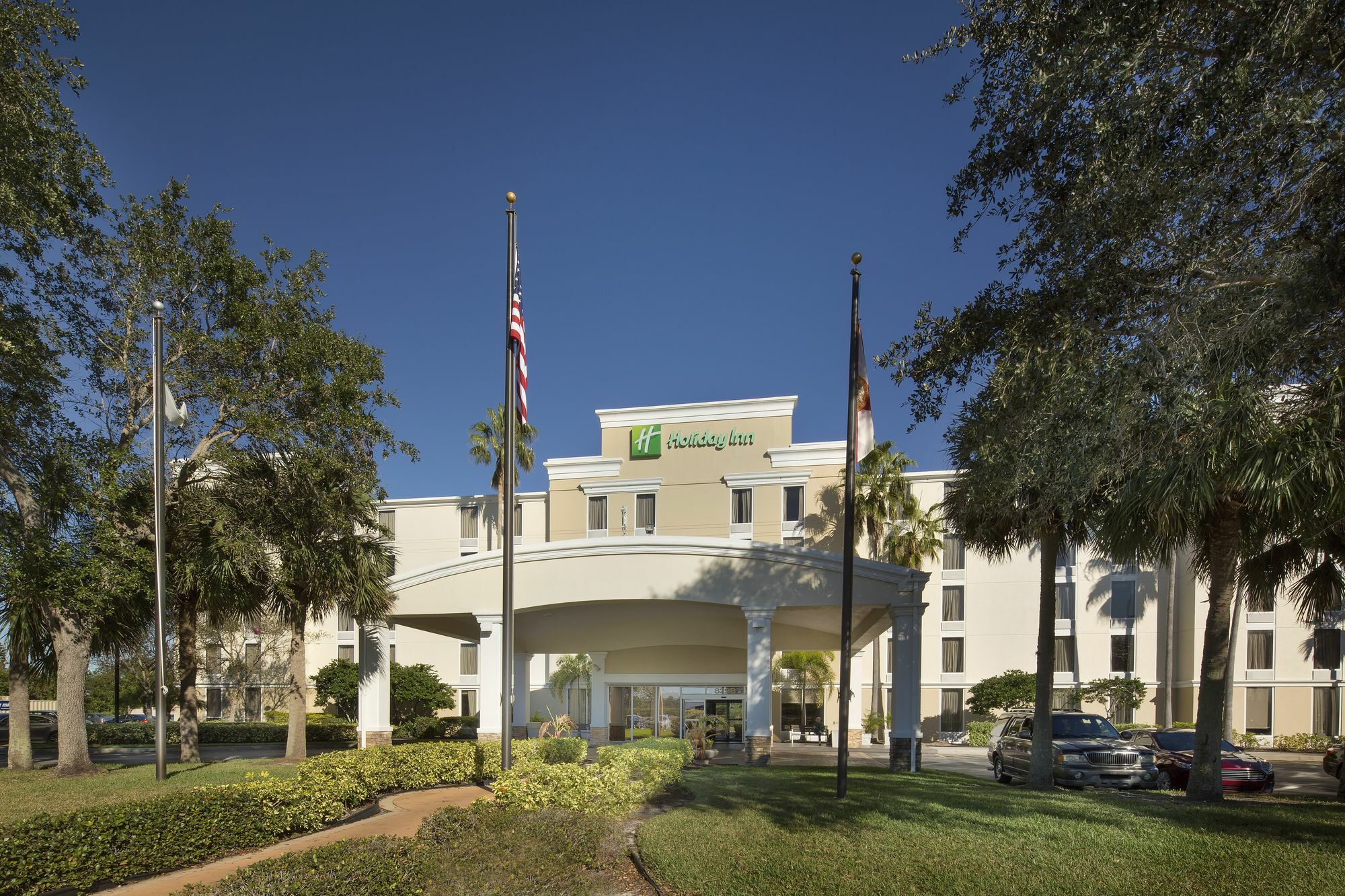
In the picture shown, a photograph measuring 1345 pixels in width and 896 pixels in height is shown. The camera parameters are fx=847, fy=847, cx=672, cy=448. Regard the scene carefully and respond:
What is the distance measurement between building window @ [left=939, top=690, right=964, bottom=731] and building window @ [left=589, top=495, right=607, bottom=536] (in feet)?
61.7

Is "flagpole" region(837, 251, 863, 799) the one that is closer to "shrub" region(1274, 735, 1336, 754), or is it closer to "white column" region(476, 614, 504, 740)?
"white column" region(476, 614, 504, 740)

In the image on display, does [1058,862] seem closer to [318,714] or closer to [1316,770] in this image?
[1316,770]

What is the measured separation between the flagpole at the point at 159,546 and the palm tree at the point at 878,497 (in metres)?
28.7

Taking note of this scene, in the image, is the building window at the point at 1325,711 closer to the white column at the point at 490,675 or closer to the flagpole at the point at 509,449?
the white column at the point at 490,675

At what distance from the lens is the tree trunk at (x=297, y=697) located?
21750 mm

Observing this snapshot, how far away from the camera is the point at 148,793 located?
1419 centimetres

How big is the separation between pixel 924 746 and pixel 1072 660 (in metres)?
8.81

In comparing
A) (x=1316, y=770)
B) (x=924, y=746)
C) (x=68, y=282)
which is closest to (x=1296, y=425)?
(x=68, y=282)

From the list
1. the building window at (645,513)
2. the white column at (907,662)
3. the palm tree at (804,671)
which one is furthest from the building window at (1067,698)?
the white column at (907,662)

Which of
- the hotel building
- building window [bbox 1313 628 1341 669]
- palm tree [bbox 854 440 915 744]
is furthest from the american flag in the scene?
building window [bbox 1313 628 1341 669]

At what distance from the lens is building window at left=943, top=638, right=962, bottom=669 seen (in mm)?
41531

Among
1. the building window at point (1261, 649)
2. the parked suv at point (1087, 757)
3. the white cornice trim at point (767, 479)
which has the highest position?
the white cornice trim at point (767, 479)

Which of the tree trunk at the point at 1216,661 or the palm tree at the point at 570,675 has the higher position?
the tree trunk at the point at 1216,661

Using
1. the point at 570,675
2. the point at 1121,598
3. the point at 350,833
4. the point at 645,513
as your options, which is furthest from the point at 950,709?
the point at 350,833
